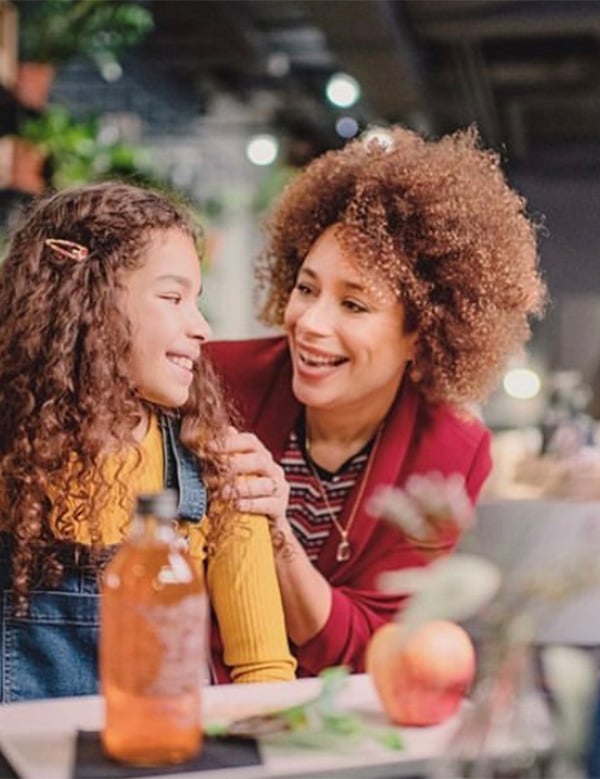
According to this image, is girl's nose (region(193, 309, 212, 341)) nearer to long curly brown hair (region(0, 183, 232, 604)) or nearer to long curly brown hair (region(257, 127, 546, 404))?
long curly brown hair (region(0, 183, 232, 604))

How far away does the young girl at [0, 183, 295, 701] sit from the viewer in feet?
5.71

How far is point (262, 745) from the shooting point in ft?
4.30

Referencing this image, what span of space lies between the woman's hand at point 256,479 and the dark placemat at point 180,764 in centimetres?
55

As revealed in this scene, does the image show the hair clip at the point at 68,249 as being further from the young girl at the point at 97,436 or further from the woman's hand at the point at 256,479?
the woman's hand at the point at 256,479

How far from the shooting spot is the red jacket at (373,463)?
191cm

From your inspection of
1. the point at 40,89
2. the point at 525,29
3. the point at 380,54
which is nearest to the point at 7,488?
the point at 40,89

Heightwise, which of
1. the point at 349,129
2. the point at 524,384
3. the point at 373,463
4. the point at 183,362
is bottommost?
the point at 373,463

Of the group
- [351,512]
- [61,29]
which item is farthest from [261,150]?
[351,512]

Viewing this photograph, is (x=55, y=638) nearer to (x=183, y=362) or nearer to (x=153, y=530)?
(x=183, y=362)

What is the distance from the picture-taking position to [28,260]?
6.06ft

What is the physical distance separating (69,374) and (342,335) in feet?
1.24

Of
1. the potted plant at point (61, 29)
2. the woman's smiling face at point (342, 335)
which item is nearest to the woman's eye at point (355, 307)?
the woman's smiling face at point (342, 335)

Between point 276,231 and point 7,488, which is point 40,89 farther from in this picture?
point 7,488

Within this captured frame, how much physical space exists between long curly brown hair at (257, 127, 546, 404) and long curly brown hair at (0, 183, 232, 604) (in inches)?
9.6
